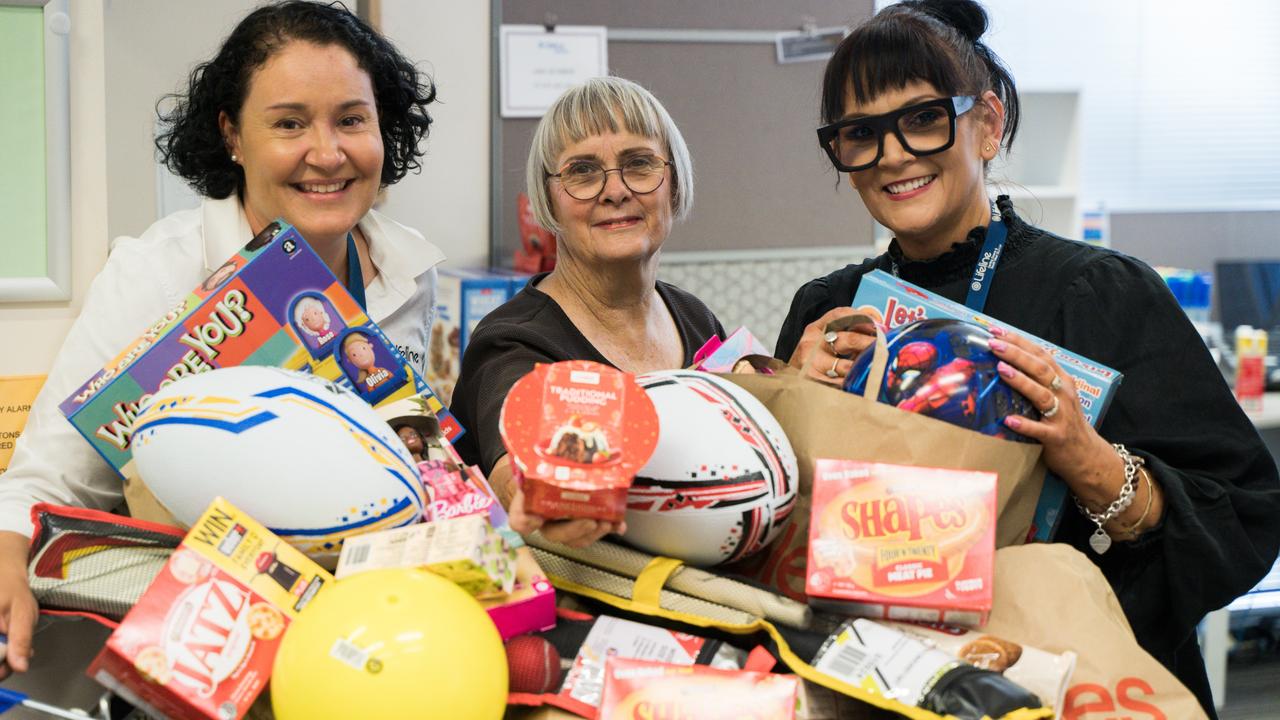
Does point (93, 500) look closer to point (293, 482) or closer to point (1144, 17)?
point (293, 482)

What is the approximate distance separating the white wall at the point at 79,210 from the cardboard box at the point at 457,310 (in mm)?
1599

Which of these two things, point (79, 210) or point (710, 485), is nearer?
point (710, 485)

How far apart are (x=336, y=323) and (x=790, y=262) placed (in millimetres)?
2610

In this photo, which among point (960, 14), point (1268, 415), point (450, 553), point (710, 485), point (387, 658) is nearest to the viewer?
point (387, 658)

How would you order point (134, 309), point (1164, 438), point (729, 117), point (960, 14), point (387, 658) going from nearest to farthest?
point (387, 658)
point (1164, 438)
point (134, 309)
point (960, 14)
point (729, 117)

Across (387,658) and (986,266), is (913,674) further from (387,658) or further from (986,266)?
(986,266)

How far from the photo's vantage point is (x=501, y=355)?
1.61 metres

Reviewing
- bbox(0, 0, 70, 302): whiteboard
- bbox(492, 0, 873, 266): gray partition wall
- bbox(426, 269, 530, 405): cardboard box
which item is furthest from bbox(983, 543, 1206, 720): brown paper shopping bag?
bbox(492, 0, 873, 266): gray partition wall

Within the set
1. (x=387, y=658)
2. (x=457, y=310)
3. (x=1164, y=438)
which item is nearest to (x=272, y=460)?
(x=387, y=658)

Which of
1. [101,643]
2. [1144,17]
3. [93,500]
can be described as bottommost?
[101,643]

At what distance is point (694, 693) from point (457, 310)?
2376 millimetres

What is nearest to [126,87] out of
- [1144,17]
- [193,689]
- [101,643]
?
[101,643]

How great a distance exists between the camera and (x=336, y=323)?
1302mm

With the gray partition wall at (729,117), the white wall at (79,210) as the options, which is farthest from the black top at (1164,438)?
the gray partition wall at (729,117)
